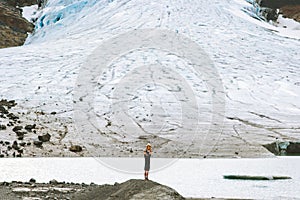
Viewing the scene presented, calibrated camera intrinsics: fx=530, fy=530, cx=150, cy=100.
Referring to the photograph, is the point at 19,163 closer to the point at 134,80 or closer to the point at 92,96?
the point at 92,96

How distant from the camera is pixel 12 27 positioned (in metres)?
55.1

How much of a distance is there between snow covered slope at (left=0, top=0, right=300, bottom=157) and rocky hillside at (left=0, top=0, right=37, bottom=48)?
16.9 m

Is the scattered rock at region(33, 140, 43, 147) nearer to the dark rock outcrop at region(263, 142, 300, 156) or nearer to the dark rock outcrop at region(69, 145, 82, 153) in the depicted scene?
the dark rock outcrop at region(69, 145, 82, 153)

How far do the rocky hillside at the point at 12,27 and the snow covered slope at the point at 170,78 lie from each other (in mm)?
16864

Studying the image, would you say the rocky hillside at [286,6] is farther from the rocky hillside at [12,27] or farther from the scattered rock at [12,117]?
the scattered rock at [12,117]

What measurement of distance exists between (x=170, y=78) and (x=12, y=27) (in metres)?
35.0

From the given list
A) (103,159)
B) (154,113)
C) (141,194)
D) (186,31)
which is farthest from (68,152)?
(186,31)

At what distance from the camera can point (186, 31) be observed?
30.7 m

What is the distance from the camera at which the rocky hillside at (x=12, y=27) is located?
53219 mm

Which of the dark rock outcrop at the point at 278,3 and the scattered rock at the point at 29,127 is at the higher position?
the dark rock outcrop at the point at 278,3

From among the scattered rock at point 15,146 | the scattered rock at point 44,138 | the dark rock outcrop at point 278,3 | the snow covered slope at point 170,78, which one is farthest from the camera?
the dark rock outcrop at point 278,3

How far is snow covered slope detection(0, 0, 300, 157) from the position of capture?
1911 centimetres

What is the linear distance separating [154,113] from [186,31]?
36.5 ft

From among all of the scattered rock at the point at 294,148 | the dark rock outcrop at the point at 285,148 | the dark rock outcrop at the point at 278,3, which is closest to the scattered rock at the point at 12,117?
the dark rock outcrop at the point at 285,148
